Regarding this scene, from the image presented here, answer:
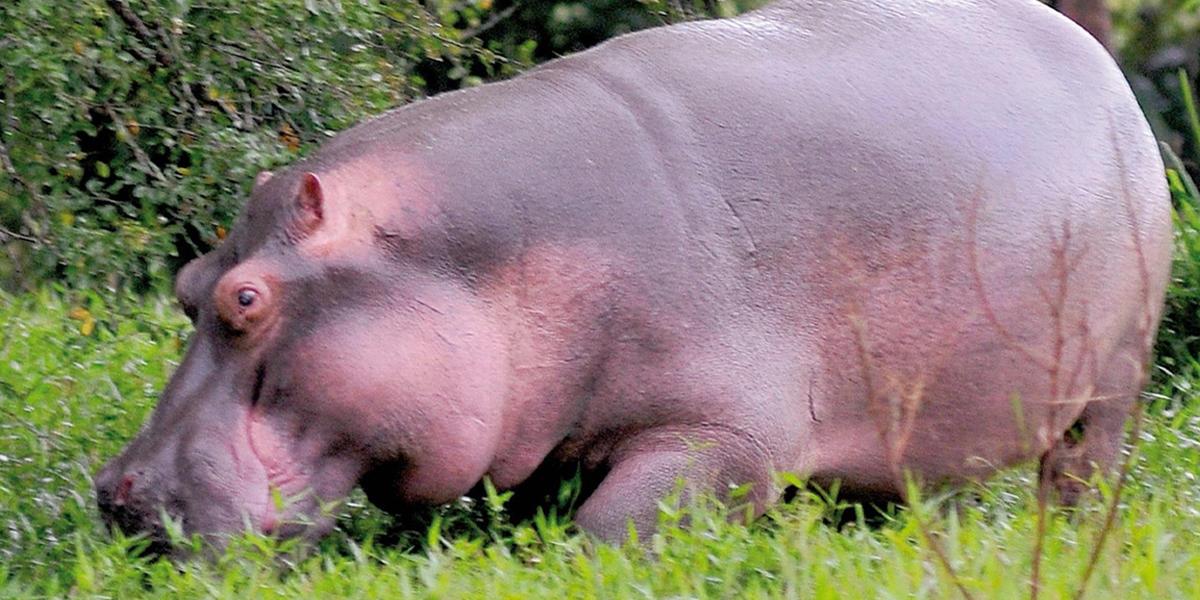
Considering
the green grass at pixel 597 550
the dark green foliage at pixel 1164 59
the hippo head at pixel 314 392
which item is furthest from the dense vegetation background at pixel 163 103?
the dark green foliage at pixel 1164 59

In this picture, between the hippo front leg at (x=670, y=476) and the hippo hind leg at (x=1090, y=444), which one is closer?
the hippo front leg at (x=670, y=476)

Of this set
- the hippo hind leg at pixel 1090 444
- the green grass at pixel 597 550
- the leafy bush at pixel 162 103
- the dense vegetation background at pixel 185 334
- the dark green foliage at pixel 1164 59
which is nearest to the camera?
the green grass at pixel 597 550

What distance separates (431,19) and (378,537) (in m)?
1.98

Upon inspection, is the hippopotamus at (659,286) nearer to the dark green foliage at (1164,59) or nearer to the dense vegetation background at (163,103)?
the dense vegetation background at (163,103)

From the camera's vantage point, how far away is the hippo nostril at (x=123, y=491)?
397 cm

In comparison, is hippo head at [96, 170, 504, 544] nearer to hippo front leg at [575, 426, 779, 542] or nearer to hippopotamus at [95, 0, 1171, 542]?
hippopotamus at [95, 0, 1171, 542]

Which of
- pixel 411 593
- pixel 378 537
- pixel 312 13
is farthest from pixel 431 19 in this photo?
pixel 411 593

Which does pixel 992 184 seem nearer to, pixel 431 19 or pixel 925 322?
pixel 925 322

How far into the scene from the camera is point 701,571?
3582 millimetres

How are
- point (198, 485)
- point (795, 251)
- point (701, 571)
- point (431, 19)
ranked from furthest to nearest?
point (431, 19) → point (795, 251) → point (198, 485) → point (701, 571)

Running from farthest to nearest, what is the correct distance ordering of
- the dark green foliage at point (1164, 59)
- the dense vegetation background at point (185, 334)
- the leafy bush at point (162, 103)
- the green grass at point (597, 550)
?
the dark green foliage at point (1164, 59)
the leafy bush at point (162, 103)
the dense vegetation background at point (185, 334)
the green grass at point (597, 550)

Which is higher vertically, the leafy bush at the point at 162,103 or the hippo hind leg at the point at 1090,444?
the leafy bush at the point at 162,103

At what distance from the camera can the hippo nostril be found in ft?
13.0

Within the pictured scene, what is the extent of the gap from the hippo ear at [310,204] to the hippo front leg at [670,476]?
77 centimetres
